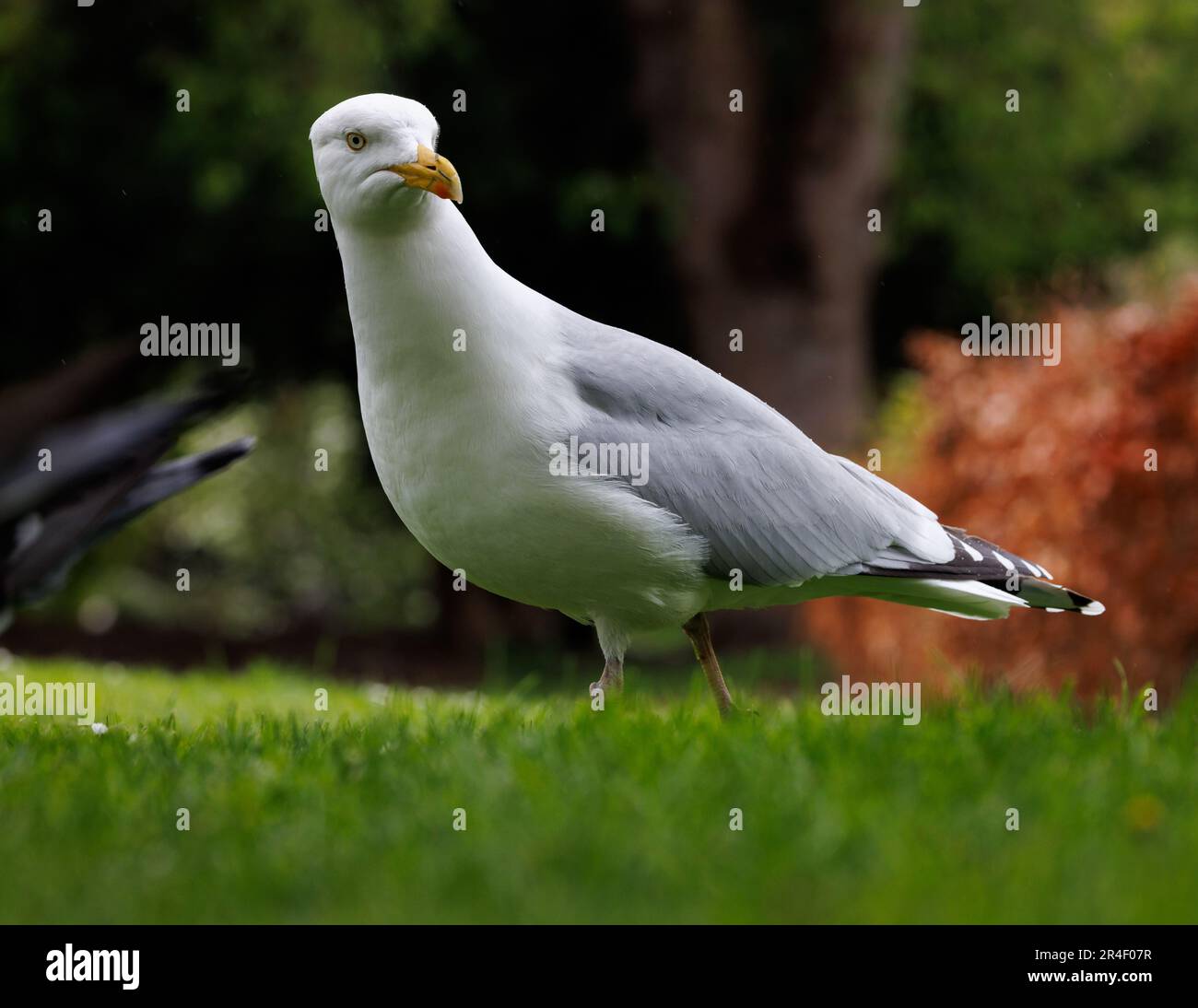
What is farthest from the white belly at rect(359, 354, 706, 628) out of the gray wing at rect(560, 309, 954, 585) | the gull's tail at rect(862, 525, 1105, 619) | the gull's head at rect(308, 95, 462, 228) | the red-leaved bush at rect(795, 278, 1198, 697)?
the red-leaved bush at rect(795, 278, 1198, 697)

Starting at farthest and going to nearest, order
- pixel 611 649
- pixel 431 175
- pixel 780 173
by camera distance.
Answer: pixel 780 173 < pixel 611 649 < pixel 431 175

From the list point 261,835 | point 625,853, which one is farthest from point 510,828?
point 261,835

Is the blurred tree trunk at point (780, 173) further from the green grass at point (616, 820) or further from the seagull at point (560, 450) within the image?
the green grass at point (616, 820)

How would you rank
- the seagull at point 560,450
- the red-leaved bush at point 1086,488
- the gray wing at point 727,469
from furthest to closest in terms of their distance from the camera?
the red-leaved bush at point 1086,488 < the gray wing at point 727,469 < the seagull at point 560,450

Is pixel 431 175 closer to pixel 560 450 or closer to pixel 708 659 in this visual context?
pixel 560 450

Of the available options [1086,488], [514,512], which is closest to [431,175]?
[514,512]

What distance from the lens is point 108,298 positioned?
46.0ft

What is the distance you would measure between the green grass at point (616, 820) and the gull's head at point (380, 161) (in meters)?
1.50

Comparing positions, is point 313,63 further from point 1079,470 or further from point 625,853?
point 625,853

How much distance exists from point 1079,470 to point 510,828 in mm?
5650

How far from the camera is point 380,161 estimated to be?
4223 millimetres

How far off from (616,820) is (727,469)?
1.57 m

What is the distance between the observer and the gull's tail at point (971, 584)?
489 cm

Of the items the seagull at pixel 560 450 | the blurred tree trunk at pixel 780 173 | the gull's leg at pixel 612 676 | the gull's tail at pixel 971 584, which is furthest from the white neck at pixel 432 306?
the blurred tree trunk at pixel 780 173
